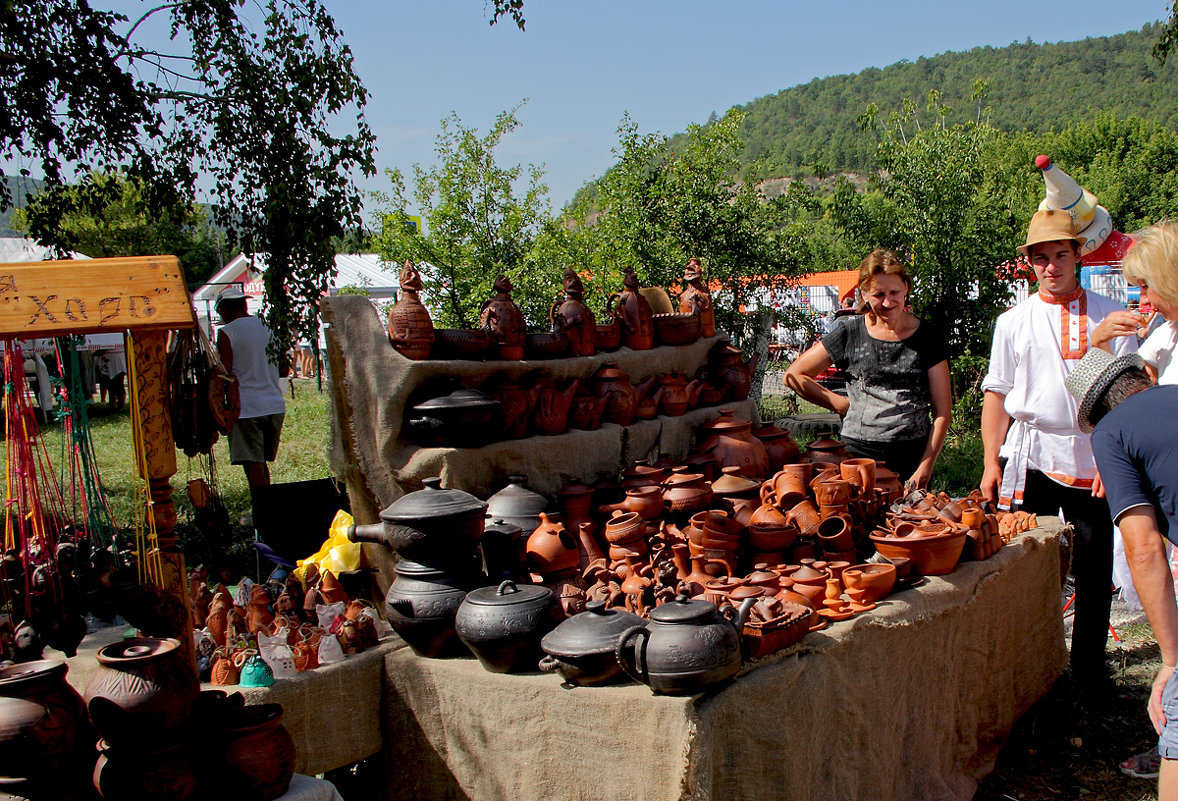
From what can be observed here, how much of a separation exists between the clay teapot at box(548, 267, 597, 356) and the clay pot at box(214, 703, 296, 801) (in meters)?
2.44

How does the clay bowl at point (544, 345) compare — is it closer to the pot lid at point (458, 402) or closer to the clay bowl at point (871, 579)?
the pot lid at point (458, 402)

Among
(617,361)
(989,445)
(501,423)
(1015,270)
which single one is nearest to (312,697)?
(501,423)

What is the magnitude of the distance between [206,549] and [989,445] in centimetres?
457

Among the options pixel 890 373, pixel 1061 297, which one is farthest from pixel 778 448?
pixel 1061 297

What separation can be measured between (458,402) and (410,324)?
411mm

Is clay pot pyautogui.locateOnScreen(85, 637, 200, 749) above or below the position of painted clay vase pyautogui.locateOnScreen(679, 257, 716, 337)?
below

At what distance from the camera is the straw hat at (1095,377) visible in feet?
7.57

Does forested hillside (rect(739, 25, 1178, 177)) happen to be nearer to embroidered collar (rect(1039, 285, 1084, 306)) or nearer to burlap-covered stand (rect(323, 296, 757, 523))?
embroidered collar (rect(1039, 285, 1084, 306))

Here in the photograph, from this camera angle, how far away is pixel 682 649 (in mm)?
2322

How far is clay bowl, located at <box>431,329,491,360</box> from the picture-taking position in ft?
12.8

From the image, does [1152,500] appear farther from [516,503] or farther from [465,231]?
[465,231]

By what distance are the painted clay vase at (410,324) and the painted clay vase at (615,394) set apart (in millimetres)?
969

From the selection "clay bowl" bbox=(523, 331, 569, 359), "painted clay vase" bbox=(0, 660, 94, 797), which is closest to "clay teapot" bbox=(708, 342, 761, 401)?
"clay bowl" bbox=(523, 331, 569, 359)

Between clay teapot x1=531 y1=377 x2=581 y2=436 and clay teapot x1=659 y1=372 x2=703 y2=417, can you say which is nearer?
clay teapot x1=531 y1=377 x2=581 y2=436
